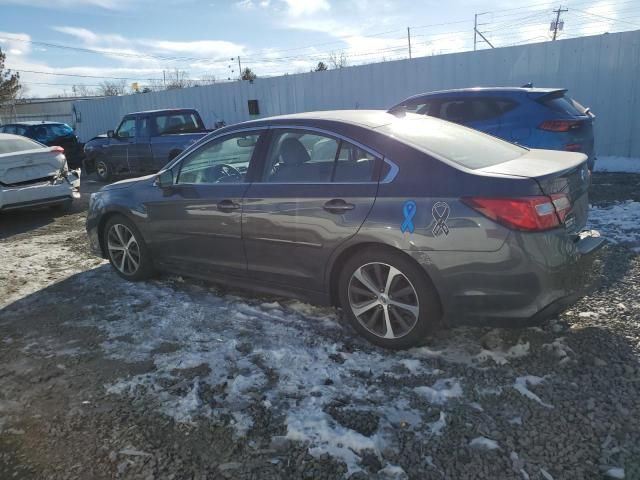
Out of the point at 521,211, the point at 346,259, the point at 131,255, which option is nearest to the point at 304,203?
the point at 346,259

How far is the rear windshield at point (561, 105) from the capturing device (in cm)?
692

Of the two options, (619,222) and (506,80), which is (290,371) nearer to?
(619,222)

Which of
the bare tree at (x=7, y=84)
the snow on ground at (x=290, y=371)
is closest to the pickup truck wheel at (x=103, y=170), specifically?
the snow on ground at (x=290, y=371)

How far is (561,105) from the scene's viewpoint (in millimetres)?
6984

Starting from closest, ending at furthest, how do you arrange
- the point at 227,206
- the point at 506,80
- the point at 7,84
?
the point at 227,206, the point at 506,80, the point at 7,84

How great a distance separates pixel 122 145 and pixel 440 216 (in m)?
11.1

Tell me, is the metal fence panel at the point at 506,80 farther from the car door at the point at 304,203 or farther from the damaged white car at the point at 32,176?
the car door at the point at 304,203

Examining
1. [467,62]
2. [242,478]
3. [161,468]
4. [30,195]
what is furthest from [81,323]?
[467,62]

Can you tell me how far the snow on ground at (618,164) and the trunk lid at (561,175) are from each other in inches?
303

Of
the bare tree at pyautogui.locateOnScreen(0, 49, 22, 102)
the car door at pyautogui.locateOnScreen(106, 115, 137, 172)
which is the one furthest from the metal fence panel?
the bare tree at pyautogui.locateOnScreen(0, 49, 22, 102)

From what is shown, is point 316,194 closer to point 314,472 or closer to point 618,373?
point 314,472

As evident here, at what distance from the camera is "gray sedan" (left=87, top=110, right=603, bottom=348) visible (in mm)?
3014

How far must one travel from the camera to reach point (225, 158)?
441 cm

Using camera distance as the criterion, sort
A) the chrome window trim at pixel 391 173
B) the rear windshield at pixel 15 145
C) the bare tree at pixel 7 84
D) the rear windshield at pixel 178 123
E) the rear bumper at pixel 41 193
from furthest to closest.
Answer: the bare tree at pixel 7 84
the rear windshield at pixel 178 123
the rear windshield at pixel 15 145
the rear bumper at pixel 41 193
the chrome window trim at pixel 391 173
